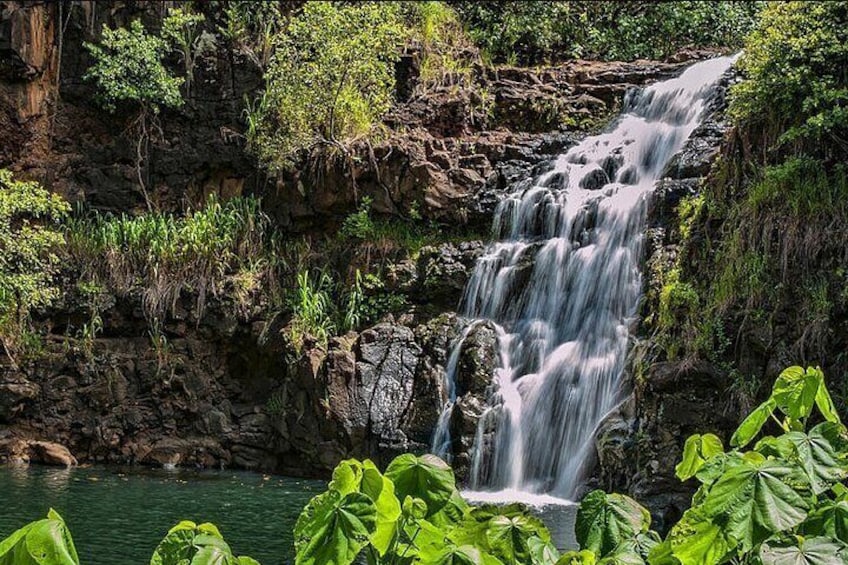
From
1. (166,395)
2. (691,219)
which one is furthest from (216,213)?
(691,219)

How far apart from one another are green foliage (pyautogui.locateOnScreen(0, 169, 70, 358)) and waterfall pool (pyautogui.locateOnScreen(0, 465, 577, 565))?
9.32 feet

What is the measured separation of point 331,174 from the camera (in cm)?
1703

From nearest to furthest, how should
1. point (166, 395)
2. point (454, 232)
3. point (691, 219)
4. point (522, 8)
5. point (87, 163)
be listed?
point (691, 219)
point (166, 395)
point (454, 232)
point (87, 163)
point (522, 8)

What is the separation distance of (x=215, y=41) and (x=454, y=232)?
681 cm

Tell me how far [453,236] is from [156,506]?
25.0 ft

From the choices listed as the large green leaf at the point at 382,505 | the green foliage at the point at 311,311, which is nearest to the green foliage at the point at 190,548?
the large green leaf at the point at 382,505

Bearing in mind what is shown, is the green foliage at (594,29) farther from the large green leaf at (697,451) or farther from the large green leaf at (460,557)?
the large green leaf at (460,557)

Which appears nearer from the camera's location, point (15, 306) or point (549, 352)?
point (549, 352)

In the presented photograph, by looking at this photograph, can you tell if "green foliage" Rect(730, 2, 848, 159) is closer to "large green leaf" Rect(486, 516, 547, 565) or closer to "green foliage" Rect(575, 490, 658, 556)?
"green foliage" Rect(575, 490, 658, 556)

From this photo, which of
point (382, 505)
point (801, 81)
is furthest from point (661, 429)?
point (382, 505)

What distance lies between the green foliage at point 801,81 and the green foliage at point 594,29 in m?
8.07

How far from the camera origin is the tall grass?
637 inches

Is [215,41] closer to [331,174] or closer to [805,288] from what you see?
[331,174]

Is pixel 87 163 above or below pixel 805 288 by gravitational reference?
above
